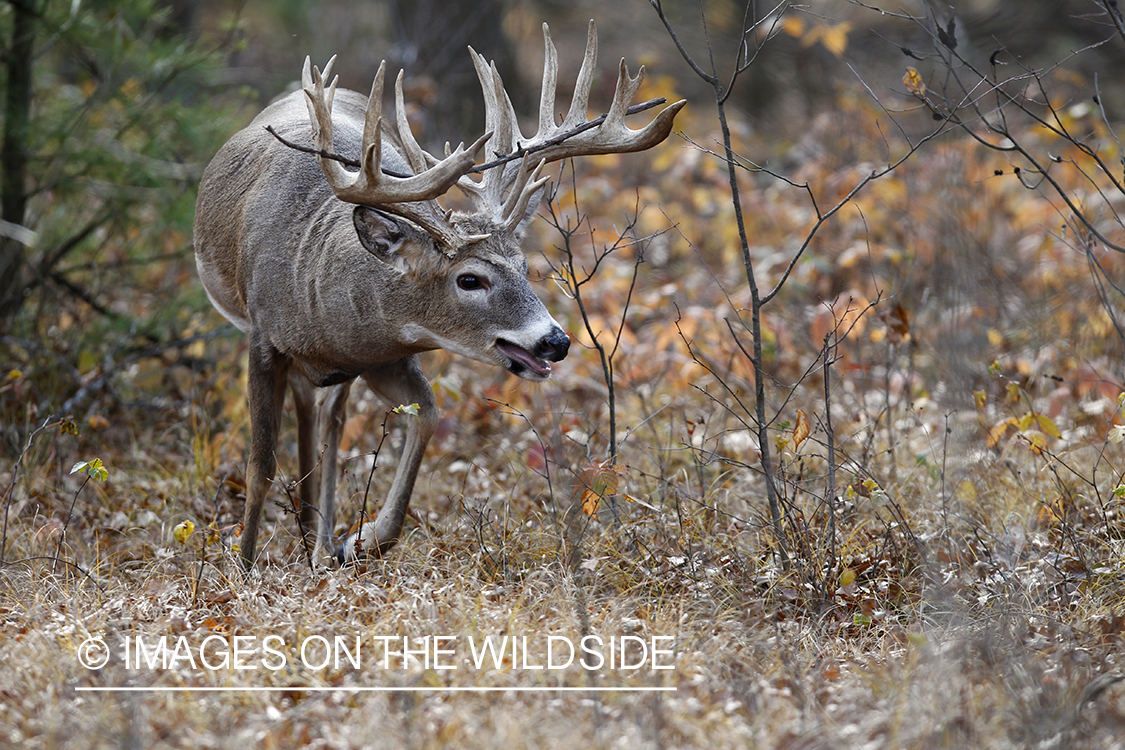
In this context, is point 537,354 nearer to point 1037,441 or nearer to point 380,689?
point 380,689

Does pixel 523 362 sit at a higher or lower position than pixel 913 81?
lower

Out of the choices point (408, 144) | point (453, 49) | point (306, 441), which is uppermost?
point (453, 49)

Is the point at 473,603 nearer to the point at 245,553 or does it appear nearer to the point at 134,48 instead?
the point at 245,553

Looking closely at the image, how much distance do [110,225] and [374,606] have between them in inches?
185

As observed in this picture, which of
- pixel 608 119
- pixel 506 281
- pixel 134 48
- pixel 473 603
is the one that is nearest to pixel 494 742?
pixel 473 603

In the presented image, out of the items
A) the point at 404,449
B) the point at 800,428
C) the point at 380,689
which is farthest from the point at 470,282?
the point at 380,689

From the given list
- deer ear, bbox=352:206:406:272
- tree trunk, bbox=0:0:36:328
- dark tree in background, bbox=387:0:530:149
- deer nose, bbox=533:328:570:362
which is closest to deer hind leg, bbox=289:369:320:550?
deer ear, bbox=352:206:406:272

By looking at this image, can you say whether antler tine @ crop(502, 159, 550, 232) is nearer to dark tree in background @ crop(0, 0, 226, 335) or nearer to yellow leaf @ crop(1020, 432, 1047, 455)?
yellow leaf @ crop(1020, 432, 1047, 455)

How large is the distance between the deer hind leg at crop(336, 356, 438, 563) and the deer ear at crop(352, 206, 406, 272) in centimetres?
64

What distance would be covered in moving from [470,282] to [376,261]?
17.5 inches

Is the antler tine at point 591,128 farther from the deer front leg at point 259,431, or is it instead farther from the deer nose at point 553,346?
the deer front leg at point 259,431

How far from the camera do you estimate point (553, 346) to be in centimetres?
438

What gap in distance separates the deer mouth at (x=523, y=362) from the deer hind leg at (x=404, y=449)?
1.63 feet

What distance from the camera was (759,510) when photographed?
200 inches
